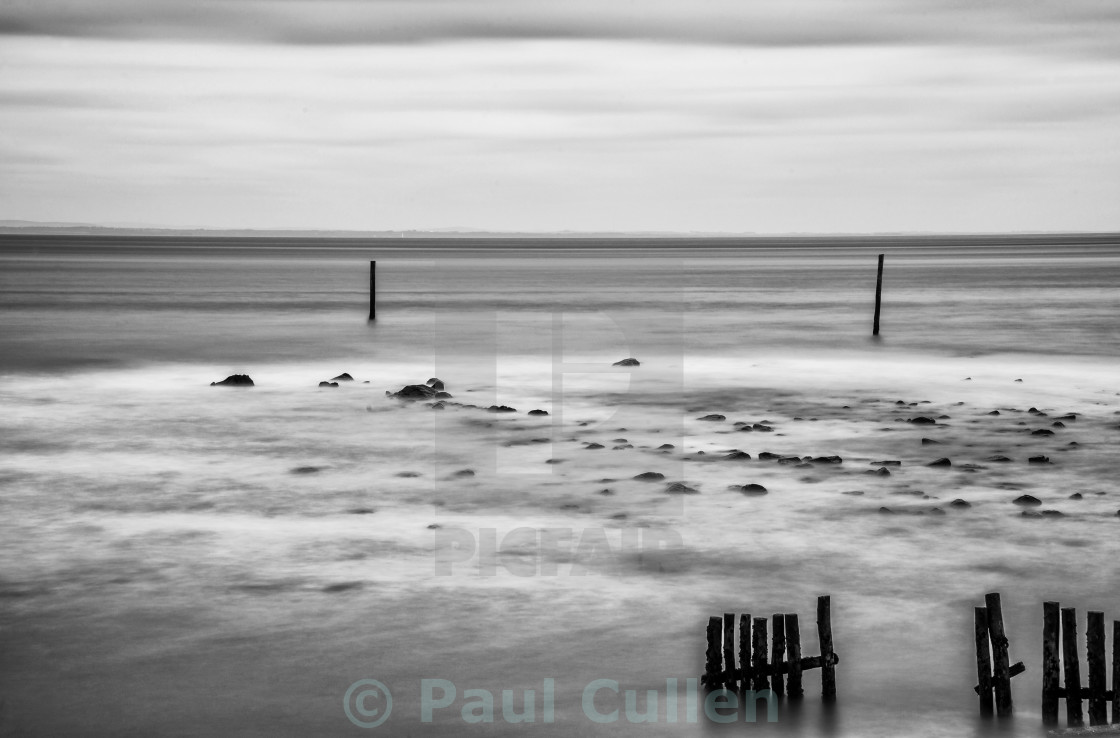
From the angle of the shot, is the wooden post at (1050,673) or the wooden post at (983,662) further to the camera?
the wooden post at (983,662)

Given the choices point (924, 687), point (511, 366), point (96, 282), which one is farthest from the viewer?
point (96, 282)

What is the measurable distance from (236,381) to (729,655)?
21.9 m

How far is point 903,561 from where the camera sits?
12.5 m

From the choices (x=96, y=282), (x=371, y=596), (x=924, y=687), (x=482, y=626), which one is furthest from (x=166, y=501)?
(x=96, y=282)

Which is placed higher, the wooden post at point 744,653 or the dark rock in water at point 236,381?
the dark rock in water at point 236,381

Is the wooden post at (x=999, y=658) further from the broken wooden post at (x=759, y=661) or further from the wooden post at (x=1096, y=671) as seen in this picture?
the broken wooden post at (x=759, y=661)

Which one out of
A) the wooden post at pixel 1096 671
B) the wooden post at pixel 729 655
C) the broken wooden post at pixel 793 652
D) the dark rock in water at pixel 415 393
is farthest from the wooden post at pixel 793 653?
the dark rock in water at pixel 415 393

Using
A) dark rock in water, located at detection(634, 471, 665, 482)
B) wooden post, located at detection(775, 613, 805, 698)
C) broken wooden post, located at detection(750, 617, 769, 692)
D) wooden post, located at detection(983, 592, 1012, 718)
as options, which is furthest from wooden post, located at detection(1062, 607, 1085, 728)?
dark rock in water, located at detection(634, 471, 665, 482)

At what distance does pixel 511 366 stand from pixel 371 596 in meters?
21.6

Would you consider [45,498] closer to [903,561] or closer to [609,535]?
[609,535]

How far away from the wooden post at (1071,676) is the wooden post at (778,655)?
1817 millimetres

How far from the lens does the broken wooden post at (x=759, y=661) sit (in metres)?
8.49

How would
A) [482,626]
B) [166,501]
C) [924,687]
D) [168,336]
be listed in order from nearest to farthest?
[924,687] → [482,626] → [166,501] → [168,336]

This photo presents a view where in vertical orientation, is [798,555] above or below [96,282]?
below
